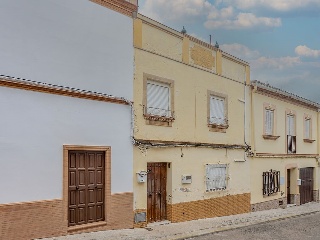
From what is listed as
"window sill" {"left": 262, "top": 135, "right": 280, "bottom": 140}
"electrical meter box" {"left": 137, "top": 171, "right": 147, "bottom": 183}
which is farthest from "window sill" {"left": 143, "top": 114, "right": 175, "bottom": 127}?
"window sill" {"left": 262, "top": 135, "right": 280, "bottom": 140}

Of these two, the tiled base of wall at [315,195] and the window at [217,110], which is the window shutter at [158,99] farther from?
the tiled base of wall at [315,195]

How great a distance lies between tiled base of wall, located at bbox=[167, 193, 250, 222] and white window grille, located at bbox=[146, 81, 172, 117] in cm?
341

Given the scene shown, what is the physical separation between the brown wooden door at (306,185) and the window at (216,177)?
29.2 ft

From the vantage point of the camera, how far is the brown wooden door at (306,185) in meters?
23.5

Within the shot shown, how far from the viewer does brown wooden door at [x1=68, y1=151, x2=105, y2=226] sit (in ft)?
35.4

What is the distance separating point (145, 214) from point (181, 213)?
6.55ft

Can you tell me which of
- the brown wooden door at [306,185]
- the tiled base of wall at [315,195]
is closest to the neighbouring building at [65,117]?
the brown wooden door at [306,185]

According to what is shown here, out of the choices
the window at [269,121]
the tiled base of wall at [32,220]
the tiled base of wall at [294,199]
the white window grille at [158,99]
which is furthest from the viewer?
the tiled base of wall at [294,199]

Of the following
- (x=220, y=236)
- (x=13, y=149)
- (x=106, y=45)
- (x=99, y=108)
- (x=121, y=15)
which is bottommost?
(x=220, y=236)

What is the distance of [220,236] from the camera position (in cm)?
1221

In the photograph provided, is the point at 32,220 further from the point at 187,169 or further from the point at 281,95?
the point at 281,95

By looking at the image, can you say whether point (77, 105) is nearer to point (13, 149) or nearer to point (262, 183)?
point (13, 149)

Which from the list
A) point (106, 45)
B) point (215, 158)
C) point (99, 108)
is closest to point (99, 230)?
point (99, 108)

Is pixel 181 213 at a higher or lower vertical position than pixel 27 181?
lower
